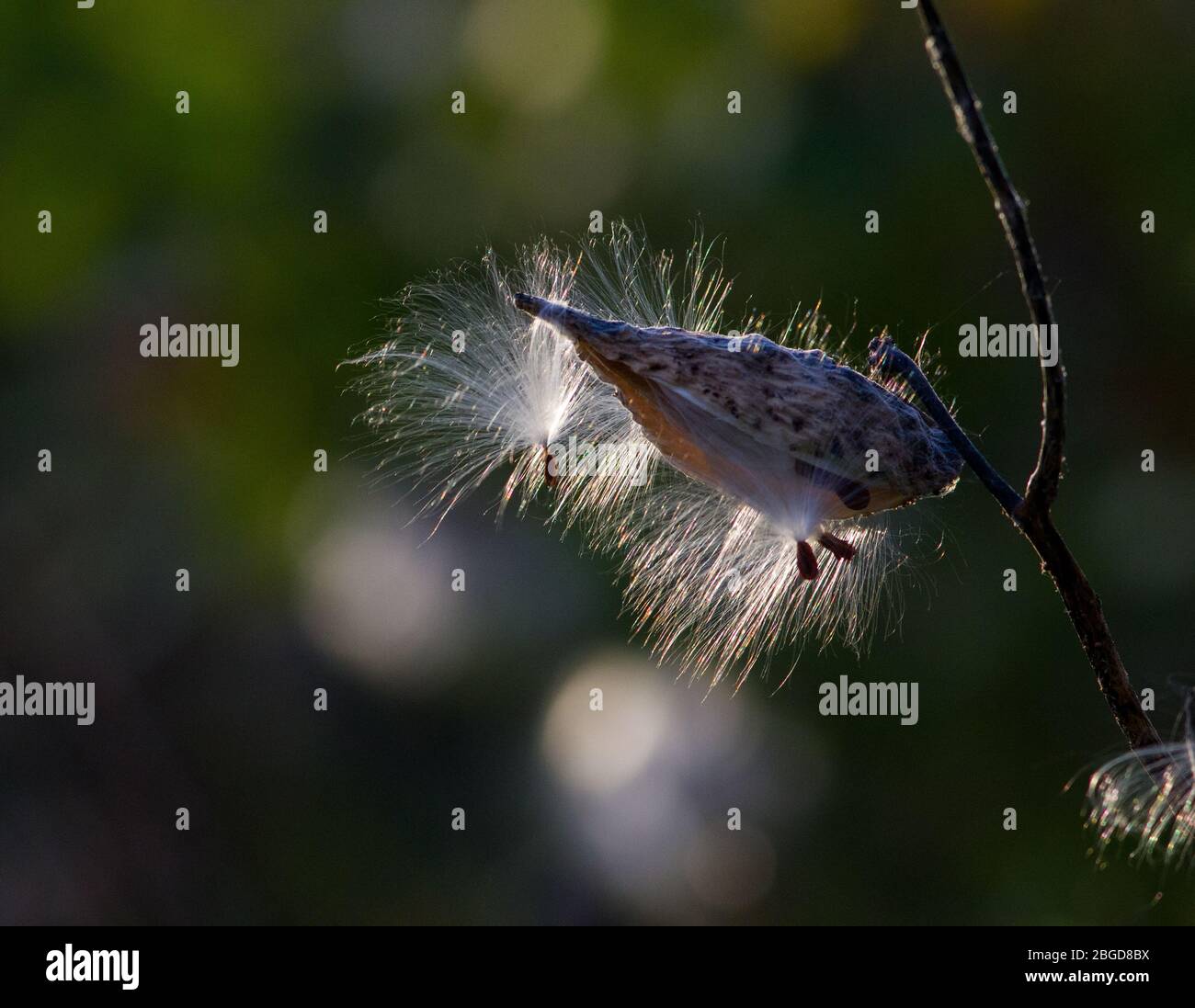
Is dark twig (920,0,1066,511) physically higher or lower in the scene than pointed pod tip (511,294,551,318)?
lower

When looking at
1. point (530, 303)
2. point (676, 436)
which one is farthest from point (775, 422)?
point (530, 303)

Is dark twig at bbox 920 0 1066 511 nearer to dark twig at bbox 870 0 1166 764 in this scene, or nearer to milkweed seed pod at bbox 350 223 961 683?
dark twig at bbox 870 0 1166 764

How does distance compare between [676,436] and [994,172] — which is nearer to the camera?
[994,172]

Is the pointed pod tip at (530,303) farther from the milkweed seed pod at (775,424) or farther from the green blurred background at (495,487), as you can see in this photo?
the green blurred background at (495,487)

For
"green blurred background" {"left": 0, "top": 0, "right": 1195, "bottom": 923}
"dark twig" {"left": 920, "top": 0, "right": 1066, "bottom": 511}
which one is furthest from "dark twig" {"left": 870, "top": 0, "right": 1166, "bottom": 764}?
"green blurred background" {"left": 0, "top": 0, "right": 1195, "bottom": 923}

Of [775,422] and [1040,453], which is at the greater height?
[775,422]

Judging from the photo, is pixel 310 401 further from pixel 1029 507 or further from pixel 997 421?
pixel 1029 507

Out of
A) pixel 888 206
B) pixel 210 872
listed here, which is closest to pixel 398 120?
pixel 888 206

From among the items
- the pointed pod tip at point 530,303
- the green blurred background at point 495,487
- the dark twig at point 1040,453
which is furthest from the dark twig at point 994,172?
the green blurred background at point 495,487

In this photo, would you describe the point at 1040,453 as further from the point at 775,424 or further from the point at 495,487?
the point at 495,487
